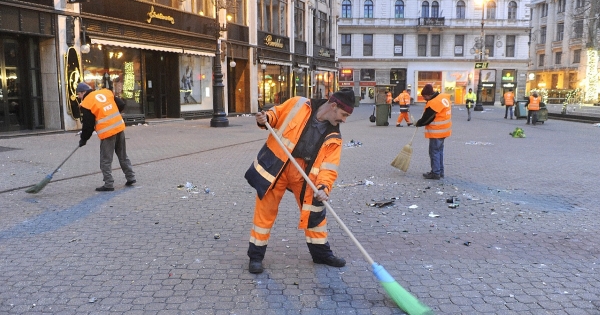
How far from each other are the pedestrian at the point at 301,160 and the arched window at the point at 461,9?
54900 millimetres

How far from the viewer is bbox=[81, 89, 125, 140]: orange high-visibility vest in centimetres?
700

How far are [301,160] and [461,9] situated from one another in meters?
55.4

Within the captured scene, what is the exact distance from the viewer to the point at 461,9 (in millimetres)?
53875

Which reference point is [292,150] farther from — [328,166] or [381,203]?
[381,203]

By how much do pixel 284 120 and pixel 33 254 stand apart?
2690mm

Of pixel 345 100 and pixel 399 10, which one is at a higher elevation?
pixel 399 10

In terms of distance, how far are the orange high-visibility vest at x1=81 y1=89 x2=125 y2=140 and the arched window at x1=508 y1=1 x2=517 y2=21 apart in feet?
181

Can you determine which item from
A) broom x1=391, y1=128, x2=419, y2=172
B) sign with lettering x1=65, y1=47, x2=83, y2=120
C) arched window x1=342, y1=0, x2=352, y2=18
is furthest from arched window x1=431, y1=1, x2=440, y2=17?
broom x1=391, y1=128, x2=419, y2=172

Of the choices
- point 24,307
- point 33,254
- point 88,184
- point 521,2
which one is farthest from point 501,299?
point 521,2

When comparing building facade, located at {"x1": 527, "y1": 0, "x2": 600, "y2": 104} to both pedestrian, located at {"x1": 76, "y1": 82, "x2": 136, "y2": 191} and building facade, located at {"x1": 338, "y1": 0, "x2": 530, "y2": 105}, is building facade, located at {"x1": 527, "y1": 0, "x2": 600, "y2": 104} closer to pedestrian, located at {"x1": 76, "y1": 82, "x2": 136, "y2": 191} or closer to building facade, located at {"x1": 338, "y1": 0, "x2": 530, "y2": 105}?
building facade, located at {"x1": 338, "y1": 0, "x2": 530, "y2": 105}

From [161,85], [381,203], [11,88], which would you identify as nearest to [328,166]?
[381,203]

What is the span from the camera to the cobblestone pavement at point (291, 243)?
3.62 metres

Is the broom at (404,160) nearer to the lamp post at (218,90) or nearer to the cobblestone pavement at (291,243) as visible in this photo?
the cobblestone pavement at (291,243)

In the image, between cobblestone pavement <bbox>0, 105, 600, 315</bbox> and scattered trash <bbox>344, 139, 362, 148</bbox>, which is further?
scattered trash <bbox>344, 139, 362, 148</bbox>
